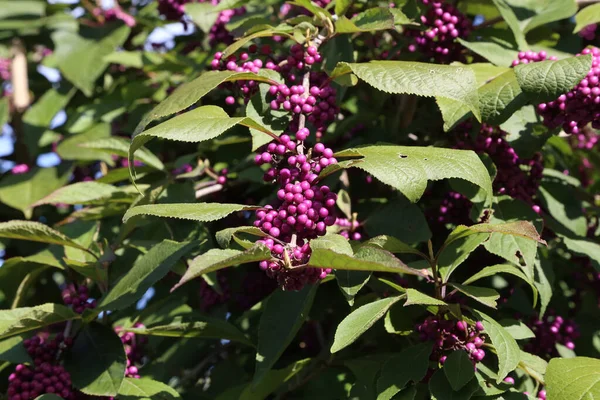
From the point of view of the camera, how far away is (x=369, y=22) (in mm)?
2051

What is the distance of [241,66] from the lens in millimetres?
2053

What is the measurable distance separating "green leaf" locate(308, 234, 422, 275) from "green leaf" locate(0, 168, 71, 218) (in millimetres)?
1929

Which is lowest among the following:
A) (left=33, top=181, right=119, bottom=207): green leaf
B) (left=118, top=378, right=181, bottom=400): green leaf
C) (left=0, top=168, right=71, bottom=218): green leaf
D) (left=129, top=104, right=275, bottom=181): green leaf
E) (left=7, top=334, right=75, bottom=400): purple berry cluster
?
(left=0, top=168, right=71, bottom=218): green leaf

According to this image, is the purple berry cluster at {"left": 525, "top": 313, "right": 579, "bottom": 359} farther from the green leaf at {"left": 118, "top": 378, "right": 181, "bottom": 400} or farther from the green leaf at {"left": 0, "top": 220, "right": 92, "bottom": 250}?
the green leaf at {"left": 0, "top": 220, "right": 92, "bottom": 250}

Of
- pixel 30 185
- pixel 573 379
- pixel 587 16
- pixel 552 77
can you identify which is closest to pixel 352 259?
pixel 573 379

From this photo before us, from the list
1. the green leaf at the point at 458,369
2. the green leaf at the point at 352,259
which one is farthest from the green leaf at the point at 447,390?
the green leaf at the point at 352,259

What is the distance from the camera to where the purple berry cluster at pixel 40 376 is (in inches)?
77.4

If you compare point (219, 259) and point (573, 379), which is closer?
point (219, 259)

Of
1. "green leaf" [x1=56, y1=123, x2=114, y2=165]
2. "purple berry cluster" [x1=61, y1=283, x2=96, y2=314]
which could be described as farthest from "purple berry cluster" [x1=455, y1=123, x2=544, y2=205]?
"green leaf" [x1=56, y1=123, x2=114, y2=165]

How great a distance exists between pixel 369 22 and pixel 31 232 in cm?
111

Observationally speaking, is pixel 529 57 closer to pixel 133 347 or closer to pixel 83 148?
pixel 133 347

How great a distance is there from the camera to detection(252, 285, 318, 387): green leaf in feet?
5.89

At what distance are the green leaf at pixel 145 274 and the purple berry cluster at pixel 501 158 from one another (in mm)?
883

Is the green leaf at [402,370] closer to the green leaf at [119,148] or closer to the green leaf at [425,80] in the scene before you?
the green leaf at [425,80]
